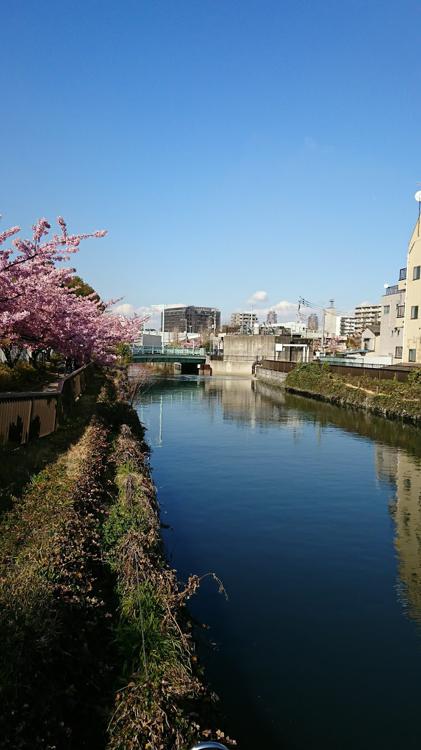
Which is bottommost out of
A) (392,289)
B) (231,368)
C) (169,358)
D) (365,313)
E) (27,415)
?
(231,368)

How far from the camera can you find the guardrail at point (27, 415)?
1217 cm

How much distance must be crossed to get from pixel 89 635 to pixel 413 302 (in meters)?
42.3

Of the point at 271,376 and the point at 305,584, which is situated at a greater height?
the point at 271,376

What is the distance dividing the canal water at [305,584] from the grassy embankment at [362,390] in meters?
10.8

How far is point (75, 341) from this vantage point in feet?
70.6

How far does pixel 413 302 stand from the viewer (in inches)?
1721

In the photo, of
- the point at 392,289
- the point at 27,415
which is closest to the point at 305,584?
the point at 27,415

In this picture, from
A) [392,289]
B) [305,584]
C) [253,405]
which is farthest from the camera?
[392,289]

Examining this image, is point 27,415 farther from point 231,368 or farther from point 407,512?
point 231,368

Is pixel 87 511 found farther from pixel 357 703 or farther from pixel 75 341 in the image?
pixel 75 341

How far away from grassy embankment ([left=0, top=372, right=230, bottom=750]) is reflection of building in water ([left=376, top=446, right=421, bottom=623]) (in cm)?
476

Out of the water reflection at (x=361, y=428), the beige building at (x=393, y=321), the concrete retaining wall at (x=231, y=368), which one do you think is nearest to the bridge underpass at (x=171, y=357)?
the concrete retaining wall at (x=231, y=368)

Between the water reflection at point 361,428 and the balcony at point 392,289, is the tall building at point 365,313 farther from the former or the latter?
the water reflection at point 361,428

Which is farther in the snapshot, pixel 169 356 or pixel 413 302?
pixel 169 356
